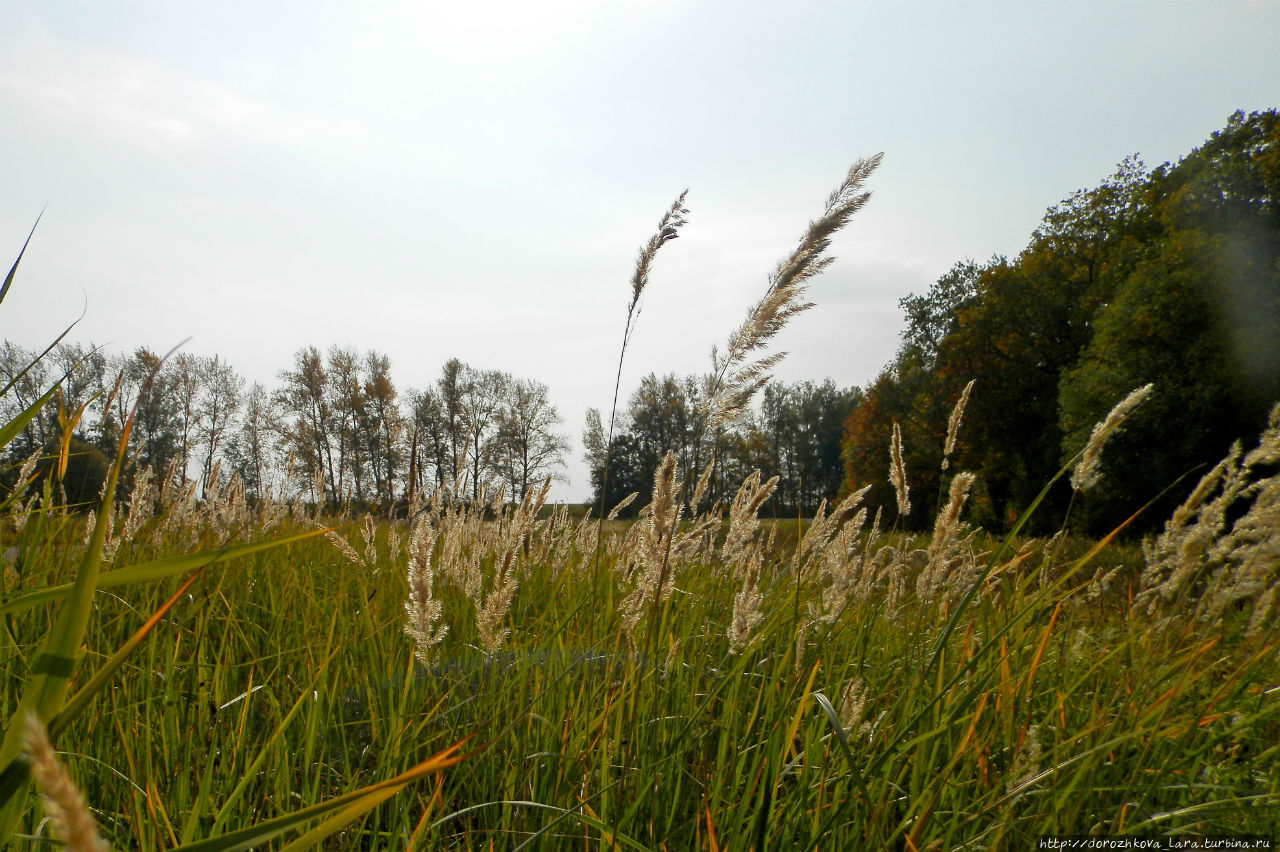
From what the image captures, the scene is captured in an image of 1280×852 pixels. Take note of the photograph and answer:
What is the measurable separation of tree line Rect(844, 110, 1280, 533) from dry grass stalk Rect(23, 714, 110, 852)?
914 centimetres

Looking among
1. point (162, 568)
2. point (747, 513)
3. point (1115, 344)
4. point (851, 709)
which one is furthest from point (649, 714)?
point (1115, 344)

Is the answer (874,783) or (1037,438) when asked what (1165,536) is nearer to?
(874,783)

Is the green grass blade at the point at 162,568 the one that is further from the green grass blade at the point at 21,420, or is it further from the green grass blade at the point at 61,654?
the green grass blade at the point at 21,420

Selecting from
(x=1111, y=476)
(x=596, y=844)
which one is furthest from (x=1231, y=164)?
(x=596, y=844)

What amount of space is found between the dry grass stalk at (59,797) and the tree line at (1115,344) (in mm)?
9139

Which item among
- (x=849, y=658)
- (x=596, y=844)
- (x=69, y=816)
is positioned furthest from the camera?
(x=849, y=658)

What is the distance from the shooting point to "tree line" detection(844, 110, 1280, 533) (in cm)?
1540

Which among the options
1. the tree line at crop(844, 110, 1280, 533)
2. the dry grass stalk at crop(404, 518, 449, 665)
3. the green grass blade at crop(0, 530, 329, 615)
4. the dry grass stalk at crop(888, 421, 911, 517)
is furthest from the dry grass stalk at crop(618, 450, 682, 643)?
the tree line at crop(844, 110, 1280, 533)

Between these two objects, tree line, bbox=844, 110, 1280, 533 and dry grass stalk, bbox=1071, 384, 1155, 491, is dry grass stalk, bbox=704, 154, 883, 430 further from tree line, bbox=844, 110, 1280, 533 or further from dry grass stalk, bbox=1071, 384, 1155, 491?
tree line, bbox=844, 110, 1280, 533

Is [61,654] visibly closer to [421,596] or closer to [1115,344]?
[421,596]

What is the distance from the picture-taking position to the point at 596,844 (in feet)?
4.68

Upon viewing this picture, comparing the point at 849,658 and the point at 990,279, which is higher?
the point at 990,279

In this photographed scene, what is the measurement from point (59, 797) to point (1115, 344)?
833 inches

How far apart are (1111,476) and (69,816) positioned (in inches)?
778
